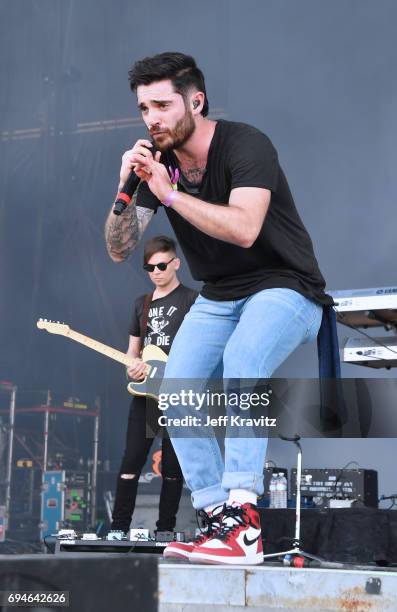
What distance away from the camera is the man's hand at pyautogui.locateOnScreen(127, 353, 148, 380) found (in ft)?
14.3

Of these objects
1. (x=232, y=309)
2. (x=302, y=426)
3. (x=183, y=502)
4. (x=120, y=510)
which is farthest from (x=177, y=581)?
(x=183, y=502)

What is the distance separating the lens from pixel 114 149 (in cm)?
924

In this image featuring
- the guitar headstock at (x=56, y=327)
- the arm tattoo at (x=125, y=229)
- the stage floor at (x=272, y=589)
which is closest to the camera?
the stage floor at (x=272, y=589)

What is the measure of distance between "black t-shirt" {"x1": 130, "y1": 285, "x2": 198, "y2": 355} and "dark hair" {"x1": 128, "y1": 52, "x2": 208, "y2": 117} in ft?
7.14

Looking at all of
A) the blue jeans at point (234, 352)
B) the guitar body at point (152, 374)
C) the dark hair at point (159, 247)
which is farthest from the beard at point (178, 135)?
the guitar body at point (152, 374)

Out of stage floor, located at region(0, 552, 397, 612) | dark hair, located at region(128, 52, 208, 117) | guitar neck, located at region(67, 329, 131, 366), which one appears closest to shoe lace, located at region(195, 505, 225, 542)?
stage floor, located at region(0, 552, 397, 612)

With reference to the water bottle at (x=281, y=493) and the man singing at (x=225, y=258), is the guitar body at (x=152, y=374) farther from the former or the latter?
the man singing at (x=225, y=258)

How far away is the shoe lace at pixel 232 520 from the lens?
1894 mm

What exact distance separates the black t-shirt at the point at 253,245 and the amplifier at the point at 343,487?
2.17m

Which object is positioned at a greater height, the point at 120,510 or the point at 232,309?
the point at 232,309

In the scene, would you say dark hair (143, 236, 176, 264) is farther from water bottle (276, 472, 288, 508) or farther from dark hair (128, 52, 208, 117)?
dark hair (128, 52, 208, 117)

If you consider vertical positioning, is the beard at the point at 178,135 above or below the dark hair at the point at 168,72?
below

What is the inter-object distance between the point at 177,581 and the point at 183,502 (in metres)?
4.76

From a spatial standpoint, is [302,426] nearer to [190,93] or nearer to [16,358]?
[190,93]
